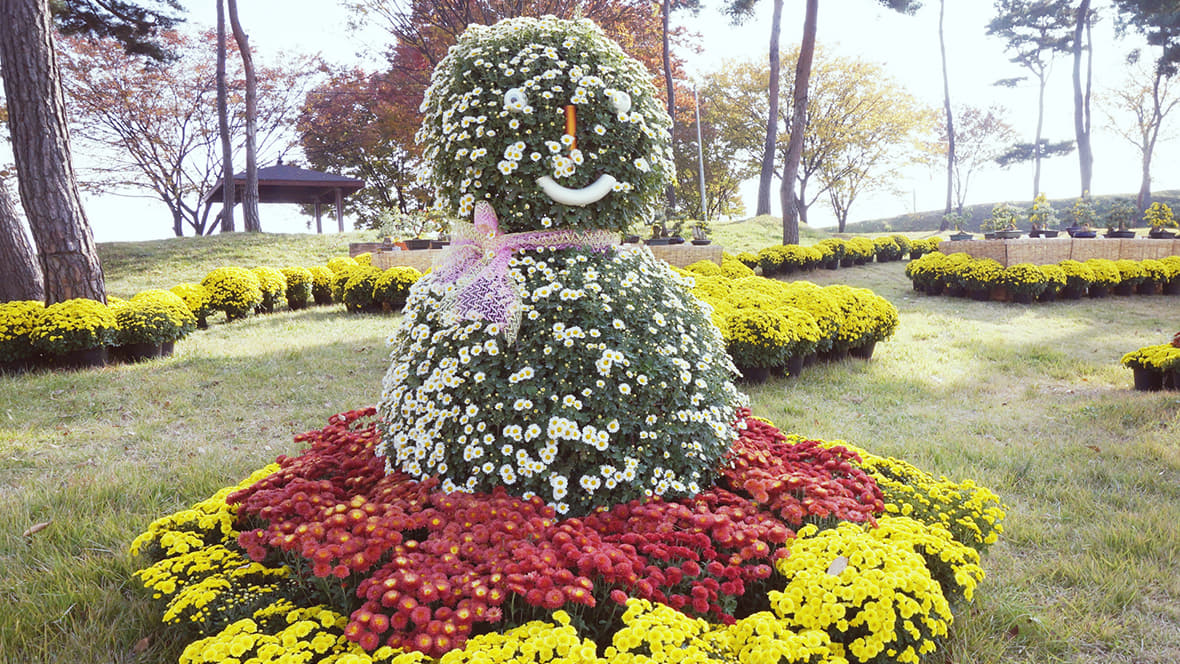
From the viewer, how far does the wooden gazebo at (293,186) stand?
2136 centimetres

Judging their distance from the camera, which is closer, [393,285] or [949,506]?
[949,506]

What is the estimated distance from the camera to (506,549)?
208cm

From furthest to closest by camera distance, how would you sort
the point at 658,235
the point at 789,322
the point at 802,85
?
the point at 802,85
the point at 658,235
the point at 789,322

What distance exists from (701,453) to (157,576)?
2.10 meters

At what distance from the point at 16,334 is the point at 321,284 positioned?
5637 millimetres

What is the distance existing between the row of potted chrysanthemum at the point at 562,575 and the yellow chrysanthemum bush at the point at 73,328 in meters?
5.18

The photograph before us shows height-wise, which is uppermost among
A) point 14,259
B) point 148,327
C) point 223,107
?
point 223,107

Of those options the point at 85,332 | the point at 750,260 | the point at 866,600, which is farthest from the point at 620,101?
the point at 750,260

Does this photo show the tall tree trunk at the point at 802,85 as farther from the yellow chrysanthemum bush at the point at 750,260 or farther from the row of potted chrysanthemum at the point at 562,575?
the row of potted chrysanthemum at the point at 562,575

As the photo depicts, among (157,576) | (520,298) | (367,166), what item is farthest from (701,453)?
(367,166)

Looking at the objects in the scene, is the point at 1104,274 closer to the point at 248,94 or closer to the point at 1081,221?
the point at 1081,221

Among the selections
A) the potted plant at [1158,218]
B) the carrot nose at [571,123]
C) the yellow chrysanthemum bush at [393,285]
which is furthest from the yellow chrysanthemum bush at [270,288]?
the potted plant at [1158,218]

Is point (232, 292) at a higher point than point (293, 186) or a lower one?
lower

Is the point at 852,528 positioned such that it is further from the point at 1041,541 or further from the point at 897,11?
the point at 897,11
